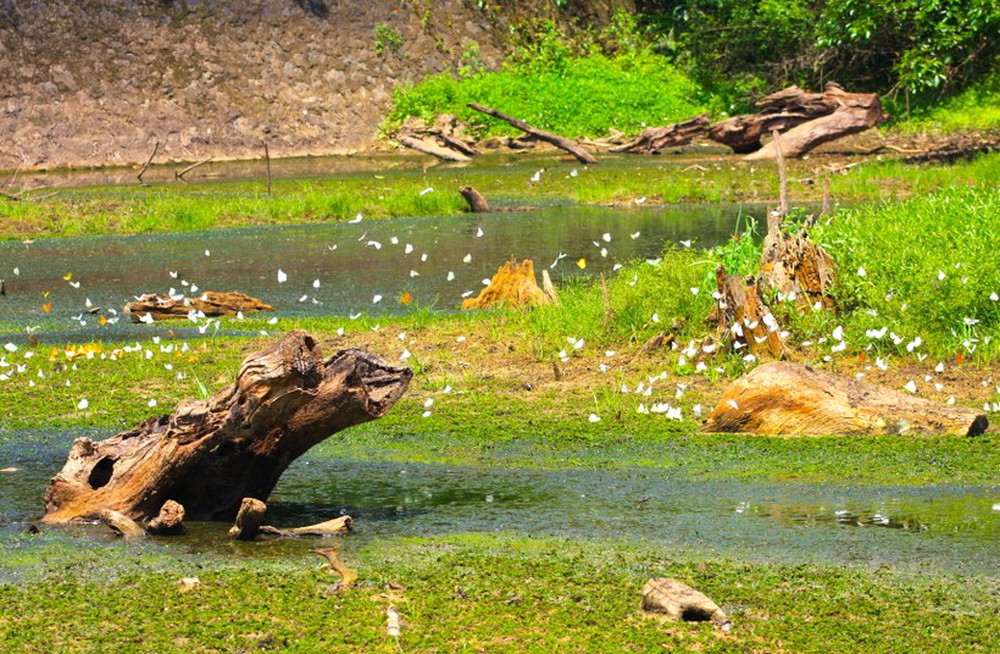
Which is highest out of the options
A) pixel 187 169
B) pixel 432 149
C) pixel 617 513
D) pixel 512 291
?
pixel 617 513

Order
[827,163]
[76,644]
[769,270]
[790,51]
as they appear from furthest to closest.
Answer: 1. [790,51]
2. [827,163]
3. [769,270]
4. [76,644]

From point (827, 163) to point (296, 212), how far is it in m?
8.92

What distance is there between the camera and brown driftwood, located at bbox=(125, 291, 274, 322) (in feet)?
48.2

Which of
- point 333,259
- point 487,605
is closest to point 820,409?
point 487,605

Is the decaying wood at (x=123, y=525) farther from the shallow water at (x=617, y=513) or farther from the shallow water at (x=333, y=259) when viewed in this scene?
the shallow water at (x=333, y=259)

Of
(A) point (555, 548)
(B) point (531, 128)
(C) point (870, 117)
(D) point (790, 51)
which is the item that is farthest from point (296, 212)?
(A) point (555, 548)

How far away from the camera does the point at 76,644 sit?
5.99 metres

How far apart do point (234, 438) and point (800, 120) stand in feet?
73.2

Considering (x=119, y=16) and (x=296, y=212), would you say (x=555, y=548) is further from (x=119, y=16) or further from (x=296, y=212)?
(x=119, y=16)

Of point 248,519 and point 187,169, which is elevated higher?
point 248,519

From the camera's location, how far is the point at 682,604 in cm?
618

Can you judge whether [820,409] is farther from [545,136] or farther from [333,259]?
[545,136]

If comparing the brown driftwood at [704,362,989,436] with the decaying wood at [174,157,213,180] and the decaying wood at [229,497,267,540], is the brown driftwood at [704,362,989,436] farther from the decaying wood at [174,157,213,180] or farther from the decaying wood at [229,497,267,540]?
the decaying wood at [174,157,213,180]

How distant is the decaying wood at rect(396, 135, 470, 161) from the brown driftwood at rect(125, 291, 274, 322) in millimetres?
15244
